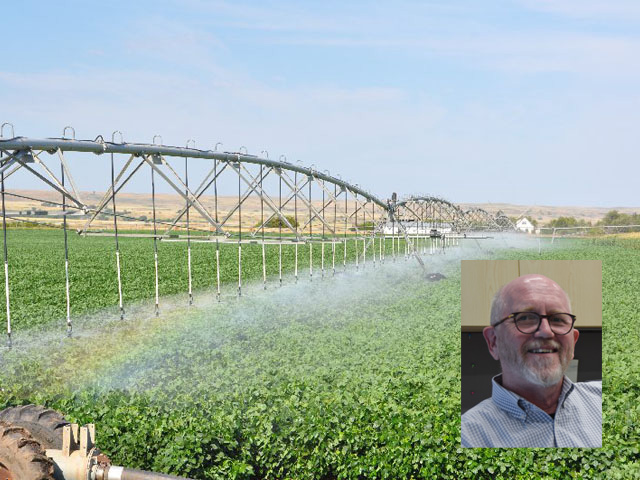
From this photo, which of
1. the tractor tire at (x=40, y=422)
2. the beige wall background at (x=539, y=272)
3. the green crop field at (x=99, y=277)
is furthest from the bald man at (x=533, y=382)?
the green crop field at (x=99, y=277)

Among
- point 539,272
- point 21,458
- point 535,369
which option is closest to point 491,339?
point 535,369

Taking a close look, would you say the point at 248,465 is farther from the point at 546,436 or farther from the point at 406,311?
the point at 406,311

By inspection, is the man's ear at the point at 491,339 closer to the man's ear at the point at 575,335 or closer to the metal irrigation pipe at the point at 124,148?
the man's ear at the point at 575,335

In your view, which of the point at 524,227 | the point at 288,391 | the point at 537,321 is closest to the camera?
the point at 537,321

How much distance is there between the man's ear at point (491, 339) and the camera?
4.75 m

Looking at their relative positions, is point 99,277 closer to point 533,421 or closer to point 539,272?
point 533,421

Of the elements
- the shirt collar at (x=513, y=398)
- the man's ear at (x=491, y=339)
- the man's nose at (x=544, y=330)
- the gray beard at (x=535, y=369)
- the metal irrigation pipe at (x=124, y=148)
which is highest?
the metal irrigation pipe at (x=124, y=148)

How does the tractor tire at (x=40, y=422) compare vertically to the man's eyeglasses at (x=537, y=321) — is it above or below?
below

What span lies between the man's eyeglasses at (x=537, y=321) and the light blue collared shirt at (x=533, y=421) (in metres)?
0.61

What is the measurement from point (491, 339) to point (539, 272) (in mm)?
608

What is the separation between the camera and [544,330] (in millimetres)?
4500

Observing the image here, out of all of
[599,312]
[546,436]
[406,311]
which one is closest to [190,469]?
[546,436]

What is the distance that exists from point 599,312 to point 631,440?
12.0ft

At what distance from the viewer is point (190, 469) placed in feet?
25.3
